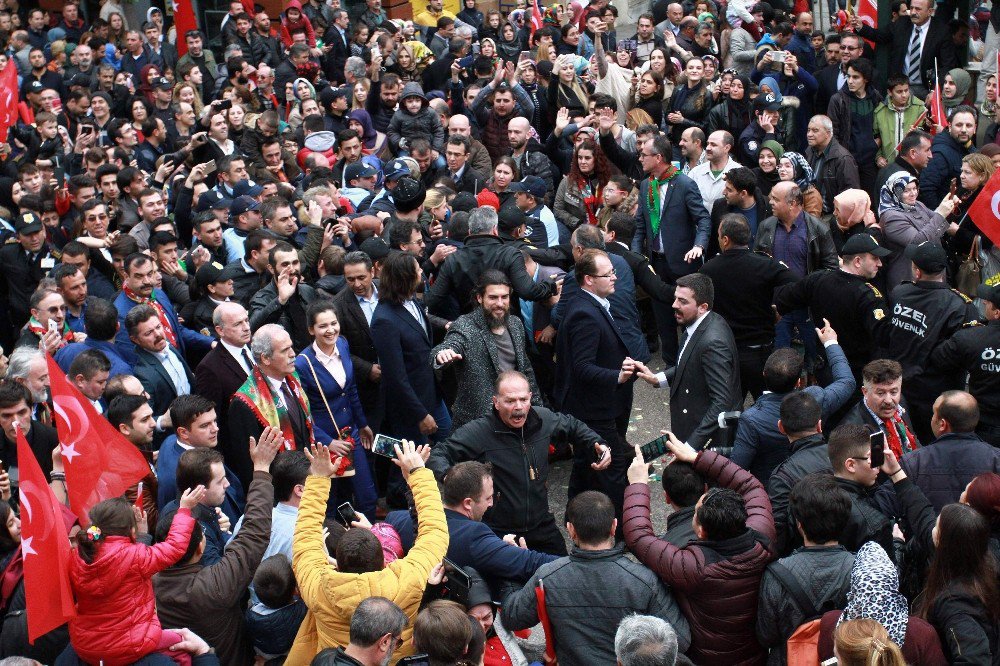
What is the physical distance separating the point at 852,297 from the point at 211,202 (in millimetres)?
5280

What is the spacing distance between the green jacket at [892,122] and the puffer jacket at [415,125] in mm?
4468

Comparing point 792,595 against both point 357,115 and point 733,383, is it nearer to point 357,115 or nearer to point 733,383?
point 733,383

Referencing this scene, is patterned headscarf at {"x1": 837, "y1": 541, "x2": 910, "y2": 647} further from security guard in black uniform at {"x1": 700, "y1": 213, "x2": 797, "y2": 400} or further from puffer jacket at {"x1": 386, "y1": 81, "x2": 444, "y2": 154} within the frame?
puffer jacket at {"x1": 386, "y1": 81, "x2": 444, "y2": 154}

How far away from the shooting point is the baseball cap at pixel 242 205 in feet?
28.6

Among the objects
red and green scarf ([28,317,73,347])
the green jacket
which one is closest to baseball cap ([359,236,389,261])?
red and green scarf ([28,317,73,347])

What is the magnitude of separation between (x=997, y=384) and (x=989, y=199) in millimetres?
1529

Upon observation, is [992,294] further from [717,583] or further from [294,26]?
[294,26]

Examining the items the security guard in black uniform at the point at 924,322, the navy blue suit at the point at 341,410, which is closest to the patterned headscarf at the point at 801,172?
the security guard in black uniform at the point at 924,322

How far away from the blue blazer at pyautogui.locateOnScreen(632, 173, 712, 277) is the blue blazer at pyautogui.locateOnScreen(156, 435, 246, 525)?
4.26 meters

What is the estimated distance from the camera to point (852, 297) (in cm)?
698

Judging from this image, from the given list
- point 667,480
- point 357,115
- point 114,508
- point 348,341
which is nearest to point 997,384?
point 667,480

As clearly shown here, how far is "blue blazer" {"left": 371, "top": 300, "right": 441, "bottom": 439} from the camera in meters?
6.98

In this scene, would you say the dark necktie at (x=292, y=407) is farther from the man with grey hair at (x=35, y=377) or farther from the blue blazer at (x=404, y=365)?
A: the man with grey hair at (x=35, y=377)

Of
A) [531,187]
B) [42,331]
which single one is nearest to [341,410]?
[42,331]
